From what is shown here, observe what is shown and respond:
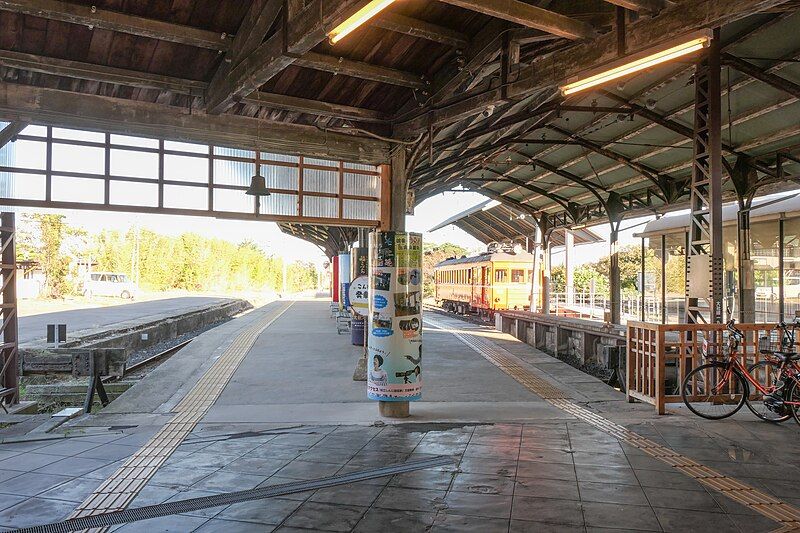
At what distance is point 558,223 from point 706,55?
12.3m

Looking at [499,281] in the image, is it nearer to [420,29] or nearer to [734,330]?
[734,330]

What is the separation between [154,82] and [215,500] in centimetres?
386

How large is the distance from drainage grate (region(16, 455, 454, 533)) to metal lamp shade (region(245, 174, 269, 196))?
3.25 meters

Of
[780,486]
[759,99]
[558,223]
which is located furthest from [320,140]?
[558,223]

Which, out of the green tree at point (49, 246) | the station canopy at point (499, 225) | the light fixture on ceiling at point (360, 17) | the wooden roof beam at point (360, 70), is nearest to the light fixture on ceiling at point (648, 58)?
the wooden roof beam at point (360, 70)

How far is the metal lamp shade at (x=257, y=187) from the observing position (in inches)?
245

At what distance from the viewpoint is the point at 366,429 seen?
18.7 ft

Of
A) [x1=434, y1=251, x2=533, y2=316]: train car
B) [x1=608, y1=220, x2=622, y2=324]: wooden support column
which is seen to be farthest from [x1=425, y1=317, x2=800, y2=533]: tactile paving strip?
[x1=434, y1=251, x2=533, y2=316]: train car

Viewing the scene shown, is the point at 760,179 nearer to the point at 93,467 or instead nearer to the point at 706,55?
the point at 706,55

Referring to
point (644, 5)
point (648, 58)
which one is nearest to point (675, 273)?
point (648, 58)

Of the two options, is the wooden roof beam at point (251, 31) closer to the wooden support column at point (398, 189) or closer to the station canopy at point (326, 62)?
the station canopy at point (326, 62)

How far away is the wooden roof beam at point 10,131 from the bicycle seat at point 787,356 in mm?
7732

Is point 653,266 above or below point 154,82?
below

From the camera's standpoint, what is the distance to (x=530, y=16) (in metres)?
4.28
